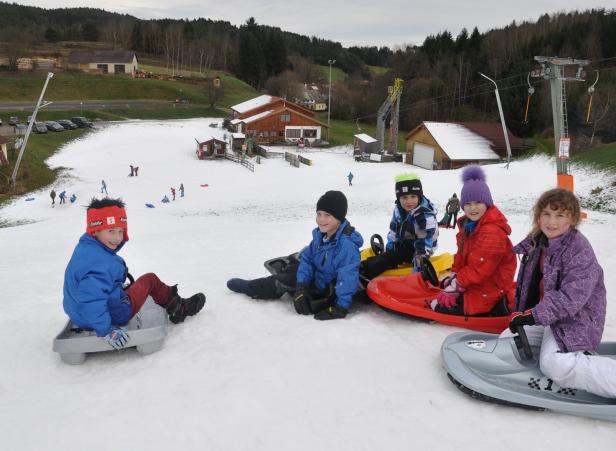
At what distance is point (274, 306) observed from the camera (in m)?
6.09

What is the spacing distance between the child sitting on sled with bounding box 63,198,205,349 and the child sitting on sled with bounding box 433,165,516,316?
3.50 meters

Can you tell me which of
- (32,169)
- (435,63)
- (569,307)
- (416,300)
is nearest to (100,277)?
(416,300)

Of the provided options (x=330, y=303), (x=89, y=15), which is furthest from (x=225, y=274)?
(x=89, y=15)

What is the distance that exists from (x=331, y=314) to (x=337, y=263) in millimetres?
623

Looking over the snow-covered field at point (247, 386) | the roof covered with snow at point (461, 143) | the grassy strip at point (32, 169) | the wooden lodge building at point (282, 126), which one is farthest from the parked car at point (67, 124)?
the snow-covered field at point (247, 386)

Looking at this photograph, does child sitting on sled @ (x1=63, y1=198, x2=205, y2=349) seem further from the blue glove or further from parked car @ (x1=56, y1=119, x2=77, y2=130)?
parked car @ (x1=56, y1=119, x2=77, y2=130)

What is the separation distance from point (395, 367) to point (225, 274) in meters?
4.16

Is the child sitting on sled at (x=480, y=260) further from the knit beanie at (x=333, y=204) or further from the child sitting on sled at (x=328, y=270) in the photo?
the knit beanie at (x=333, y=204)

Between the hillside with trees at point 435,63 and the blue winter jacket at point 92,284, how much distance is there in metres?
26.1

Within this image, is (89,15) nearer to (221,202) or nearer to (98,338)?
(221,202)

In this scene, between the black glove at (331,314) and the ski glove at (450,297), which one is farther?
the black glove at (331,314)

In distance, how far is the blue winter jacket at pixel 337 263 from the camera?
5.62m

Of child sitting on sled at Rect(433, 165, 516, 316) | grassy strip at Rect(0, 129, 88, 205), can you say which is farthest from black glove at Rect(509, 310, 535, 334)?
grassy strip at Rect(0, 129, 88, 205)

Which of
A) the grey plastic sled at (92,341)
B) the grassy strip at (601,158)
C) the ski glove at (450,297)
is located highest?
the grassy strip at (601,158)
